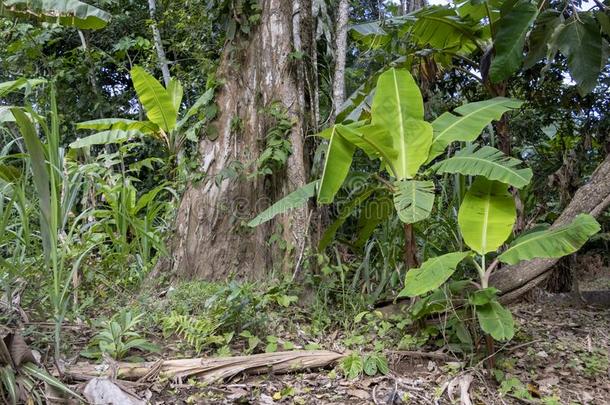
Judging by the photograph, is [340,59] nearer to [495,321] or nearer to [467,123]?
[467,123]

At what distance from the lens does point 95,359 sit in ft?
8.43

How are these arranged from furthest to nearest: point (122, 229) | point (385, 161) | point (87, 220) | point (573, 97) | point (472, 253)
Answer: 1. point (573, 97)
2. point (87, 220)
3. point (122, 229)
4. point (385, 161)
5. point (472, 253)

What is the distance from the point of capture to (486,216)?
289 centimetres

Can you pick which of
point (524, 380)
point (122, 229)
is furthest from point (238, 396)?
point (122, 229)

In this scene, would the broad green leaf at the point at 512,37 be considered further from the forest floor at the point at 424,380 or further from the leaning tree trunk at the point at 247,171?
the forest floor at the point at 424,380

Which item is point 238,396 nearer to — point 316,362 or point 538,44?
point 316,362

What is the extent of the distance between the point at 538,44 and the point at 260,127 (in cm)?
209

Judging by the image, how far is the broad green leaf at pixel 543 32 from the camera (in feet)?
11.0

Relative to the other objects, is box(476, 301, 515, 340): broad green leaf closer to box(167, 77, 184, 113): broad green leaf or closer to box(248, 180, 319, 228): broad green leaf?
box(248, 180, 319, 228): broad green leaf

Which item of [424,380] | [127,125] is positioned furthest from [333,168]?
[127,125]

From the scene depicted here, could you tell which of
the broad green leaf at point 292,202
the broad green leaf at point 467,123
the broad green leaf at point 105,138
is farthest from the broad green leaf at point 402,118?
the broad green leaf at point 105,138

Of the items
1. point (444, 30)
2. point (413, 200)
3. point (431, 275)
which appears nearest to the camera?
point (431, 275)

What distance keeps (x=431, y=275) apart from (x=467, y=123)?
1015mm

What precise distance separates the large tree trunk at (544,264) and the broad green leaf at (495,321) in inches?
23.8
